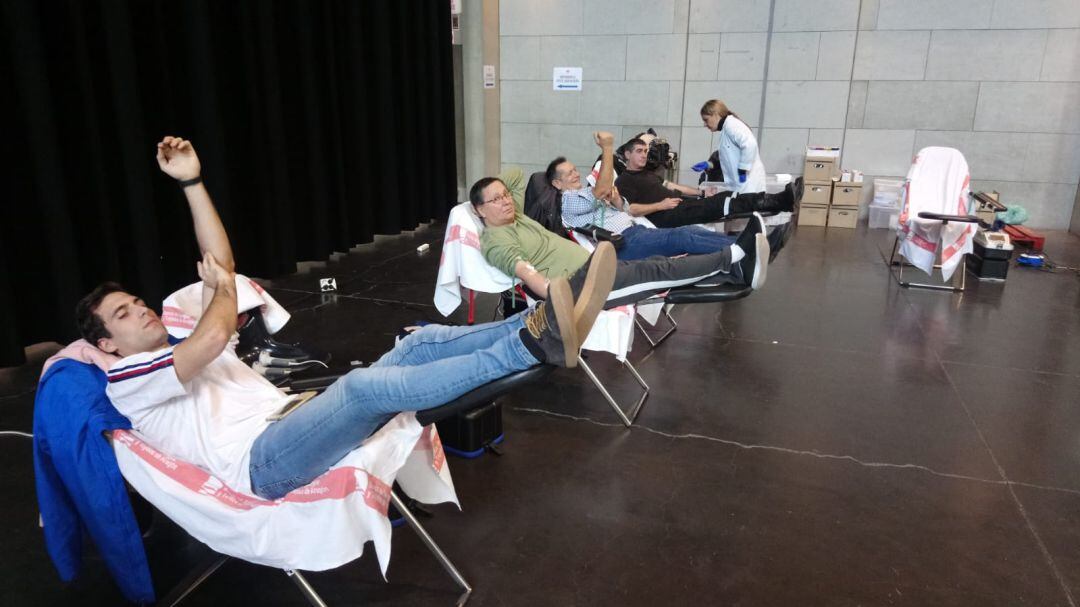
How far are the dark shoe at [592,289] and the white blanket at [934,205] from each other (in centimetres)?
390

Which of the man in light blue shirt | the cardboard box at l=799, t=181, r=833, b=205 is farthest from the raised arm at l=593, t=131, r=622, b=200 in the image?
the cardboard box at l=799, t=181, r=833, b=205

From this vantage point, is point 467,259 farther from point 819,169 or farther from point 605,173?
point 819,169

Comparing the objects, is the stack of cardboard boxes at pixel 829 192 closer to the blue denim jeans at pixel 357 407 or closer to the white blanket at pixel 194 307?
the white blanket at pixel 194 307

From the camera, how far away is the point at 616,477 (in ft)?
8.32

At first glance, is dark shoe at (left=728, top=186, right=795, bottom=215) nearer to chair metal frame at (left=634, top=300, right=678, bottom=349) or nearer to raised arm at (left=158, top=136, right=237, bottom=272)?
chair metal frame at (left=634, top=300, right=678, bottom=349)

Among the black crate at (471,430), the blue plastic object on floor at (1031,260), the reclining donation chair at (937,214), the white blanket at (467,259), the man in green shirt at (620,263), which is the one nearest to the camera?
the black crate at (471,430)

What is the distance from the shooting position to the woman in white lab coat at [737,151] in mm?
5352

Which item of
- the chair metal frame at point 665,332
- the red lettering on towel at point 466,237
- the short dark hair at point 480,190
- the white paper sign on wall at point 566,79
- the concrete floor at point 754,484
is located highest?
the white paper sign on wall at point 566,79

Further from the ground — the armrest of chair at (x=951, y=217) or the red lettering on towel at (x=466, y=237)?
the red lettering on towel at (x=466, y=237)

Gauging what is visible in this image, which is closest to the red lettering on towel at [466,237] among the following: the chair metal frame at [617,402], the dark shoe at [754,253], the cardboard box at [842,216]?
the chair metal frame at [617,402]

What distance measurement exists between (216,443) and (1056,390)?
11.7 feet

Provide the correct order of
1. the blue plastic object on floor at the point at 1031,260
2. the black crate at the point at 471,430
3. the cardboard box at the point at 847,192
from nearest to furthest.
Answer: the black crate at the point at 471,430 < the blue plastic object on floor at the point at 1031,260 < the cardboard box at the point at 847,192

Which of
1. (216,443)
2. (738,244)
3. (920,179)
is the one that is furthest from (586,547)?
(920,179)

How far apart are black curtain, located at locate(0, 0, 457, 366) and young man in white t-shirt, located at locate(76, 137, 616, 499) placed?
2.24 meters
